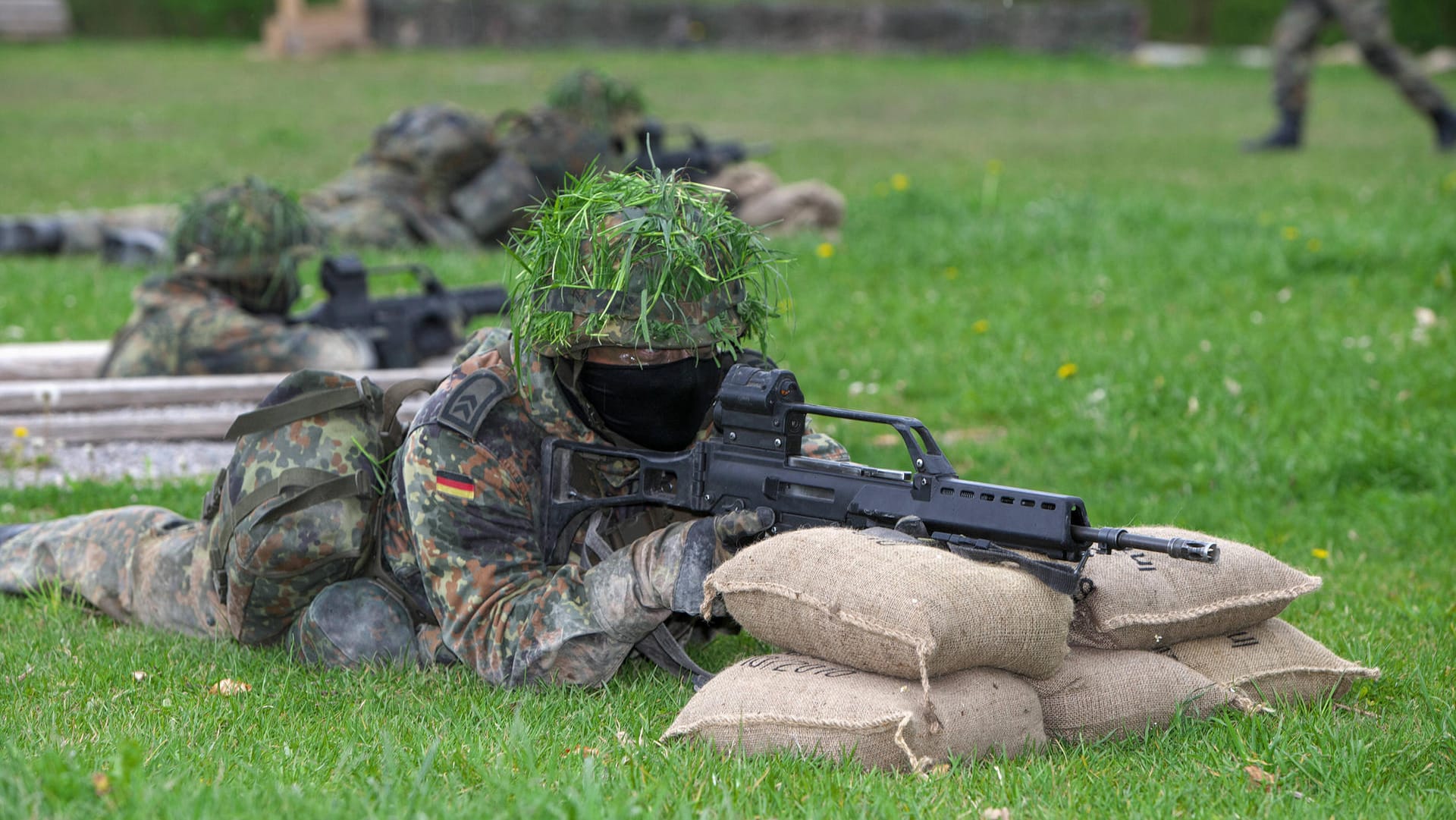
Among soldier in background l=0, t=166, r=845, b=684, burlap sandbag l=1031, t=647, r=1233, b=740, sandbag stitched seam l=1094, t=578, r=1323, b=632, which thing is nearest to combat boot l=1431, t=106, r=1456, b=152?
sandbag stitched seam l=1094, t=578, r=1323, b=632

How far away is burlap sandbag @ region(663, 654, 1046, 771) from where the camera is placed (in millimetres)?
3578

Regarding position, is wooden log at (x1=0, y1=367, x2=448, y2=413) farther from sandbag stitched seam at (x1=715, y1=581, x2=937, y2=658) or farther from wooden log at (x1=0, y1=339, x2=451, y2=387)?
sandbag stitched seam at (x1=715, y1=581, x2=937, y2=658)

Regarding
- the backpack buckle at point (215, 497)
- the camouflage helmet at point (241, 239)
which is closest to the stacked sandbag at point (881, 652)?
the backpack buckle at point (215, 497)

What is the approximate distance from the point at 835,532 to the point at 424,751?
1.13 m

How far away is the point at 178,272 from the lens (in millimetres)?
7824

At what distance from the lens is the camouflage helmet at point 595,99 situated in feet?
40.5

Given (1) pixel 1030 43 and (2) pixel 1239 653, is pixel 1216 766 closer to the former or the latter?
(2) pixel 1239 653

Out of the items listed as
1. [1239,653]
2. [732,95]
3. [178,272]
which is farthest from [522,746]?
[732,95]

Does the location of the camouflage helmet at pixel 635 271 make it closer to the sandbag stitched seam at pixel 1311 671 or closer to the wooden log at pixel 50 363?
the sandbag stitched seam at pixel 1311 671

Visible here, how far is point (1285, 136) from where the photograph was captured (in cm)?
1789

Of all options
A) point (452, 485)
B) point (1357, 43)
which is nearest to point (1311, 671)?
point (452, 485)

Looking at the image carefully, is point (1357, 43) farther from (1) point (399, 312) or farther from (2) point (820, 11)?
(2) point (820, 11)

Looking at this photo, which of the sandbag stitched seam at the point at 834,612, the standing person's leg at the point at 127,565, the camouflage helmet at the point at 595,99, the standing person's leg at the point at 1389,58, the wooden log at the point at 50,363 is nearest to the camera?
the sandbag stitched seam at the point at 834,612

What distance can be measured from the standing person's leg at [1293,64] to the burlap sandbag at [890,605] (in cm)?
1504
